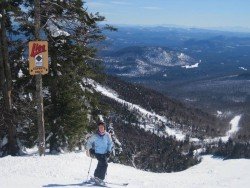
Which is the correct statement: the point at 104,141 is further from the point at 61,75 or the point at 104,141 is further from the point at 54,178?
the point at 61,75

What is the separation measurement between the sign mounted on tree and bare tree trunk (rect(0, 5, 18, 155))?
3.43 m

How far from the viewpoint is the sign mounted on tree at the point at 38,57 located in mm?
17853

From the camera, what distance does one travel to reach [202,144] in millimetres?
199375

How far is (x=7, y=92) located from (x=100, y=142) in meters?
7.89

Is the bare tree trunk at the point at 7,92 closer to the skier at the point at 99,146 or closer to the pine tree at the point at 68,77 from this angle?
the pine tree at the point at 68,77

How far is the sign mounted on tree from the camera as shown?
1785 cm

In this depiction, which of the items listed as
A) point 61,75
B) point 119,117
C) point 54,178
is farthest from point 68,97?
point 119,117

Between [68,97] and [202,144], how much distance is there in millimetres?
180784

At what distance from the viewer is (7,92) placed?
71.0ft

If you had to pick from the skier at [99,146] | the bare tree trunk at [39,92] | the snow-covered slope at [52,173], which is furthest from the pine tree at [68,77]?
the skier at [99,146]

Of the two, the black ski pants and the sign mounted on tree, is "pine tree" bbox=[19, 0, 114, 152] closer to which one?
the sign mounted on tree

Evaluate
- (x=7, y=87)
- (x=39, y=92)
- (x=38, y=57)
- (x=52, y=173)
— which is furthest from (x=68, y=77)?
(x=52, y=173)

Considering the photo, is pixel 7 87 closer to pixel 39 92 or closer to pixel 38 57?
pixel 39 92

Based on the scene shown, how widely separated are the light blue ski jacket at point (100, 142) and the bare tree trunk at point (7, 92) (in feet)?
24.9
